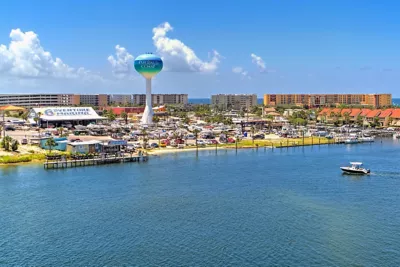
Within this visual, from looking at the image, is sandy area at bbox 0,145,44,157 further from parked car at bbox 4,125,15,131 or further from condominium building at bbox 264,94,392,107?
condominium building at bbox 264,94,392,107

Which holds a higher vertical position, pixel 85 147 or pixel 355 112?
pixel 355 112

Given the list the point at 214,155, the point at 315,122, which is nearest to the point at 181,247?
the point at 214,155

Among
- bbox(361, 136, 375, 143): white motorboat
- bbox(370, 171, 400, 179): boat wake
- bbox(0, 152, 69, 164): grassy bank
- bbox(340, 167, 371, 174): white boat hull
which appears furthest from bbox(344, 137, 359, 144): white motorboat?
bbox(0, 152, 69, 164): grassy bank

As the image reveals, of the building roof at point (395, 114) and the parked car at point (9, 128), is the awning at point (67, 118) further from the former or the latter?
the building roof at point (395, 114)

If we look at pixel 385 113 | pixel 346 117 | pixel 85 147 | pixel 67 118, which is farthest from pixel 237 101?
pixel 85 147

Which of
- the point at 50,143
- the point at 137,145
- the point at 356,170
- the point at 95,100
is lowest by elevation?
the point at 356,170

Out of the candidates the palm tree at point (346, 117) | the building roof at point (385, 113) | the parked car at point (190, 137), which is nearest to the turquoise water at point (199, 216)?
the parked car at point (190, 137)

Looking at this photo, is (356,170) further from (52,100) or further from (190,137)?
(52,100)
